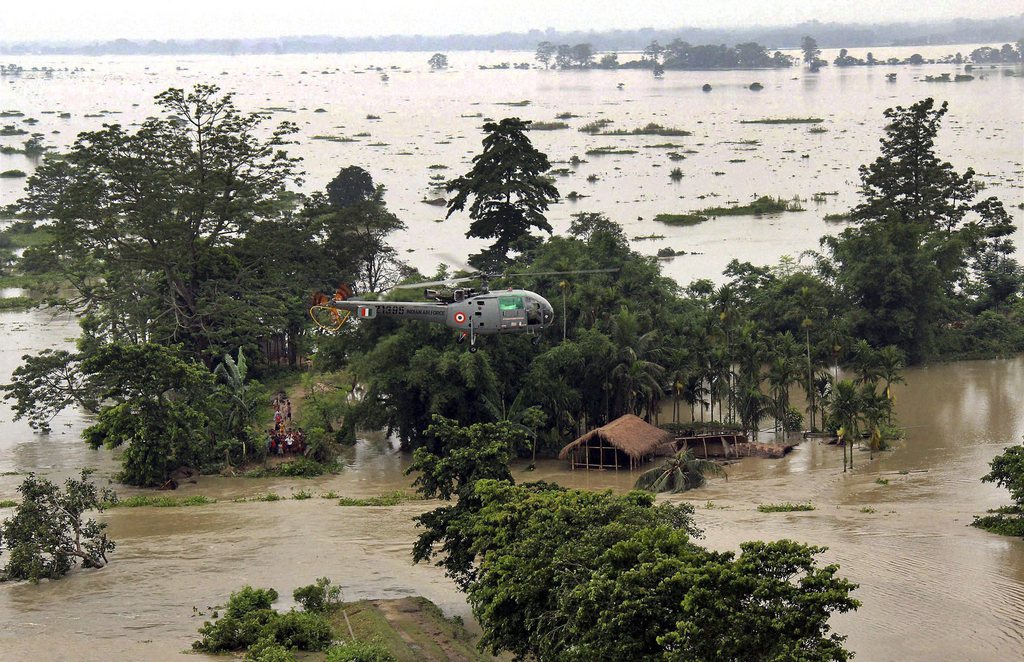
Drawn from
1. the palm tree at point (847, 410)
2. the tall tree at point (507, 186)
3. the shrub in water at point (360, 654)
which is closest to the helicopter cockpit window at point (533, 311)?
the palm tree at point (847, 410)

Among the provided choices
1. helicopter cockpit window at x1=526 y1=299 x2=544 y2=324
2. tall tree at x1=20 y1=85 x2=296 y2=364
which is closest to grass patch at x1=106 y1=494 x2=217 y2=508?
tall tree at x1=20 y1=85 x2=296 y2=364

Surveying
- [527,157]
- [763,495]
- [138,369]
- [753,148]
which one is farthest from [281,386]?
[753,148]

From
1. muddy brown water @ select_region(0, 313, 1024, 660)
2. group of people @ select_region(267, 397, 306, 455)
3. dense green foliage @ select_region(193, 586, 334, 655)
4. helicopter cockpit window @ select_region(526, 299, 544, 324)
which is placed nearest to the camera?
dense green foliage @ select_region(193, 586, 334, 655)

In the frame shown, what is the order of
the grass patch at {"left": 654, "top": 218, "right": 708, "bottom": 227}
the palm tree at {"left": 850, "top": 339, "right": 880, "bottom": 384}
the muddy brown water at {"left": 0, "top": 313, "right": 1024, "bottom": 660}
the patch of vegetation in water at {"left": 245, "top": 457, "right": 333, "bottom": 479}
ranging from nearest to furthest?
the muddy brown water at {"left": 0, "top": 313, "right": 1024, "bottom": 660} → the patch of vegetation in water at {"left": 245, "top": 457, "right": 333, "bottom": 479} → the palm tree at {"left": 850, "top": 339, "right": 880, "bottom": 384} → the grass patch at {"left": 654, "top": 218, "right": 708, "bottom": 227}

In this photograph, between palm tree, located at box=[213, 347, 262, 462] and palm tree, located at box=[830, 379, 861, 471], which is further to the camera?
palm tree, located at box=[213, 347, 262, 462]

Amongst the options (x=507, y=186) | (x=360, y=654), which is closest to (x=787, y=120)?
(x=507, y=186)

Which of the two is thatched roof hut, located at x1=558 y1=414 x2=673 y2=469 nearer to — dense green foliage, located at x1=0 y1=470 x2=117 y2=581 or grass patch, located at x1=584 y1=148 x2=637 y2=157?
dense green foliage, located at x1=0 y1=470 x2=117 y2=581

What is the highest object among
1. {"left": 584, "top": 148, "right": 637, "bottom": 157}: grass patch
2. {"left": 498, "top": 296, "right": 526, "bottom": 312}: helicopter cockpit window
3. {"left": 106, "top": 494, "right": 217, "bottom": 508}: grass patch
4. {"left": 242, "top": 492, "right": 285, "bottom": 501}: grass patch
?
{"left": 584, "top": 148, "right": 637, "bottom": 157}: grass patch
